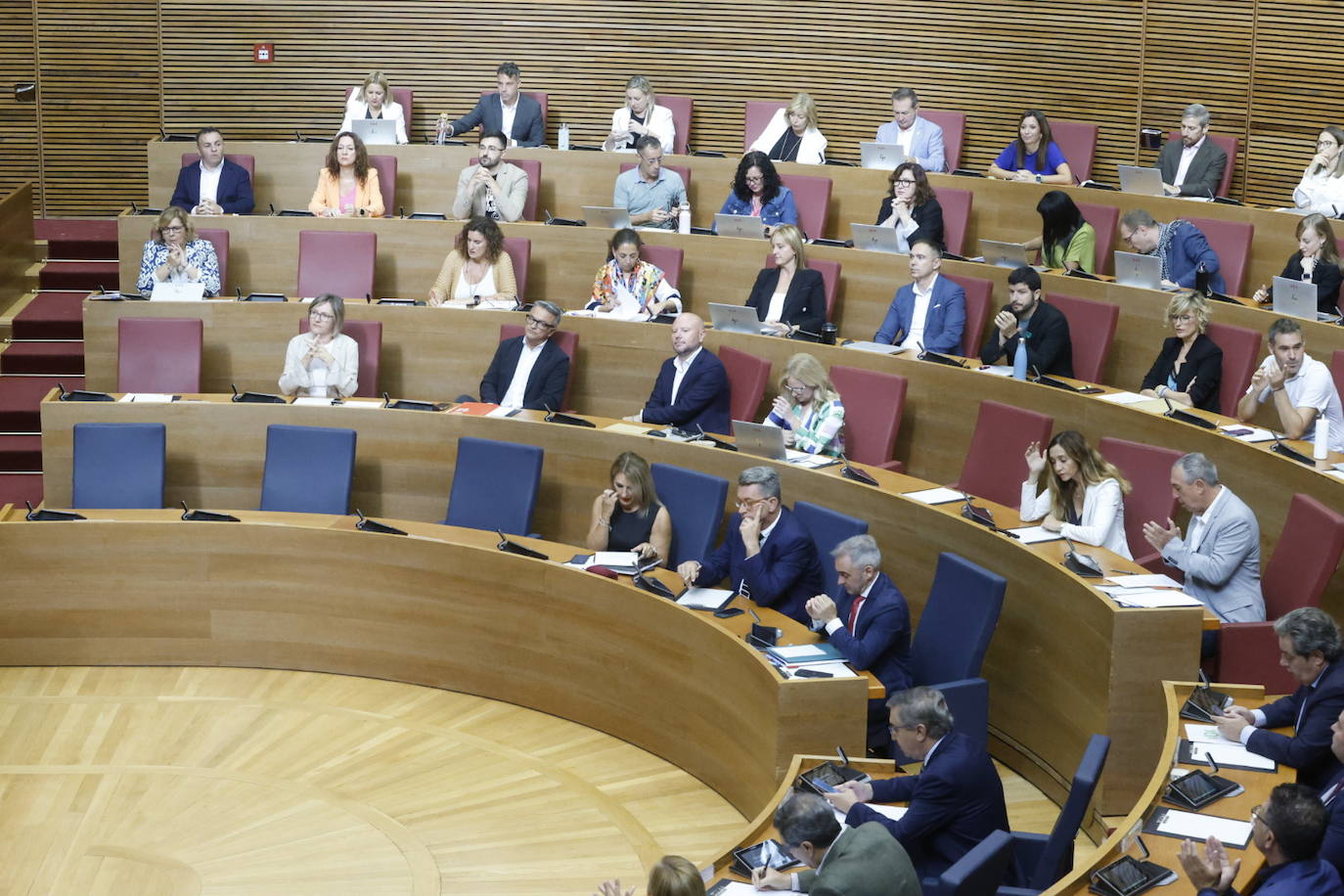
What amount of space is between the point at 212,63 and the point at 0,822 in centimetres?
631

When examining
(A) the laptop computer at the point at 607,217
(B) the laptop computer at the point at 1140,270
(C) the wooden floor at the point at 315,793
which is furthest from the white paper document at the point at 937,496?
(A) the laptop computer at the point at 607,217

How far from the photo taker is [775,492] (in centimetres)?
528

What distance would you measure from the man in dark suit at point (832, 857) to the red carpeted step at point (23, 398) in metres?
5.41

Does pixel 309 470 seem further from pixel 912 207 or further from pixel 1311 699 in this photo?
pixel 1311 699

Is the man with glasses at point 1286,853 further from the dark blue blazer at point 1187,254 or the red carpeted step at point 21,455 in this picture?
the red carpeted step at point 21,455

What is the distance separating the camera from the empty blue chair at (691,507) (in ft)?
18.6

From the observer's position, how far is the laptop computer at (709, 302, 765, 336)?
22.5ft

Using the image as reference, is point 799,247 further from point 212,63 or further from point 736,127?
point 212,63

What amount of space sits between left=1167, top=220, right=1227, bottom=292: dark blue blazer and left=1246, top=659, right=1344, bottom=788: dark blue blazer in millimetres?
3407

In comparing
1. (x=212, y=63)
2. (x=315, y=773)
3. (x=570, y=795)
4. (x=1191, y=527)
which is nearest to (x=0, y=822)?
A: (x=315, y=773)

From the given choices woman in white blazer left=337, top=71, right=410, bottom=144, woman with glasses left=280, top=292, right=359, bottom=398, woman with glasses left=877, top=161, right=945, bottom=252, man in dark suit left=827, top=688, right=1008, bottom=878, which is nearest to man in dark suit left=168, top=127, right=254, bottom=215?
woman in white blazer left=337, top=71, right=410, bottom=144

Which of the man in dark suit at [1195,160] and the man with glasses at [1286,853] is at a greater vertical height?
the man in dark suit at [1195,160]

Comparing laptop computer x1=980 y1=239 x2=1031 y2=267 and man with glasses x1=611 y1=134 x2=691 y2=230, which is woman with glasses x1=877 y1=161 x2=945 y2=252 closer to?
laptop computer x1=980 y1=239 x2=1031 y2=267

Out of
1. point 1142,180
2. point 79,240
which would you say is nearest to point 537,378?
point 1142,180
